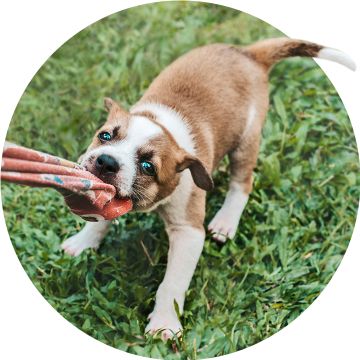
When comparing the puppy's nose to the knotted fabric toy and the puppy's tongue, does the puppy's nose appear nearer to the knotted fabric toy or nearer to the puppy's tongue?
the knotted fabric toy

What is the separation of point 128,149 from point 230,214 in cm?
115

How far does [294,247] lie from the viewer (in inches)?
192

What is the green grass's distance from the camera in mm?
4559

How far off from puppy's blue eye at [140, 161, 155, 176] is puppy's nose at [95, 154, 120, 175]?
6.7 inches

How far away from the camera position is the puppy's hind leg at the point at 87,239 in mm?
4781

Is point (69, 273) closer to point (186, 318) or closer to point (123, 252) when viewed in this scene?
point (123, 252)

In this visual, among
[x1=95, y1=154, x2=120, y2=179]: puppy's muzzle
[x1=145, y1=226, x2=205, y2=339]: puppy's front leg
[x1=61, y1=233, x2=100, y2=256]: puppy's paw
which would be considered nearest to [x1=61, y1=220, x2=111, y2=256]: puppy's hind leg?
[x1=61, y1=233, x2=100, y2=256]: puppy's paw

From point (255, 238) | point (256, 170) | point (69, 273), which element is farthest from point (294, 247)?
point (69, 273)

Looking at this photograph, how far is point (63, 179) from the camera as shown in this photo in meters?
3.78

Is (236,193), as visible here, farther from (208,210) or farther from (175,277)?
(175,277)

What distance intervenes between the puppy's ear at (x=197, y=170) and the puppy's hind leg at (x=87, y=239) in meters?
0.73

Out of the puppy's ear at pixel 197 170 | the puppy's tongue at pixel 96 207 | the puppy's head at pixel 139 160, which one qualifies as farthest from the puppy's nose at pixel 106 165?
the puppy's ear at pixel 197 170

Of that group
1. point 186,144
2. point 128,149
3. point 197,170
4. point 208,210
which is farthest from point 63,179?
point 208,210

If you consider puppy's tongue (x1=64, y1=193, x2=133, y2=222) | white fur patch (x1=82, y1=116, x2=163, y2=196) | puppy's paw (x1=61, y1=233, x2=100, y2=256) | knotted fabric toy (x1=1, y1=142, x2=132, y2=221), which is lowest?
puppy's paw (x1=61, y1=233, x2=100, y2=256)
